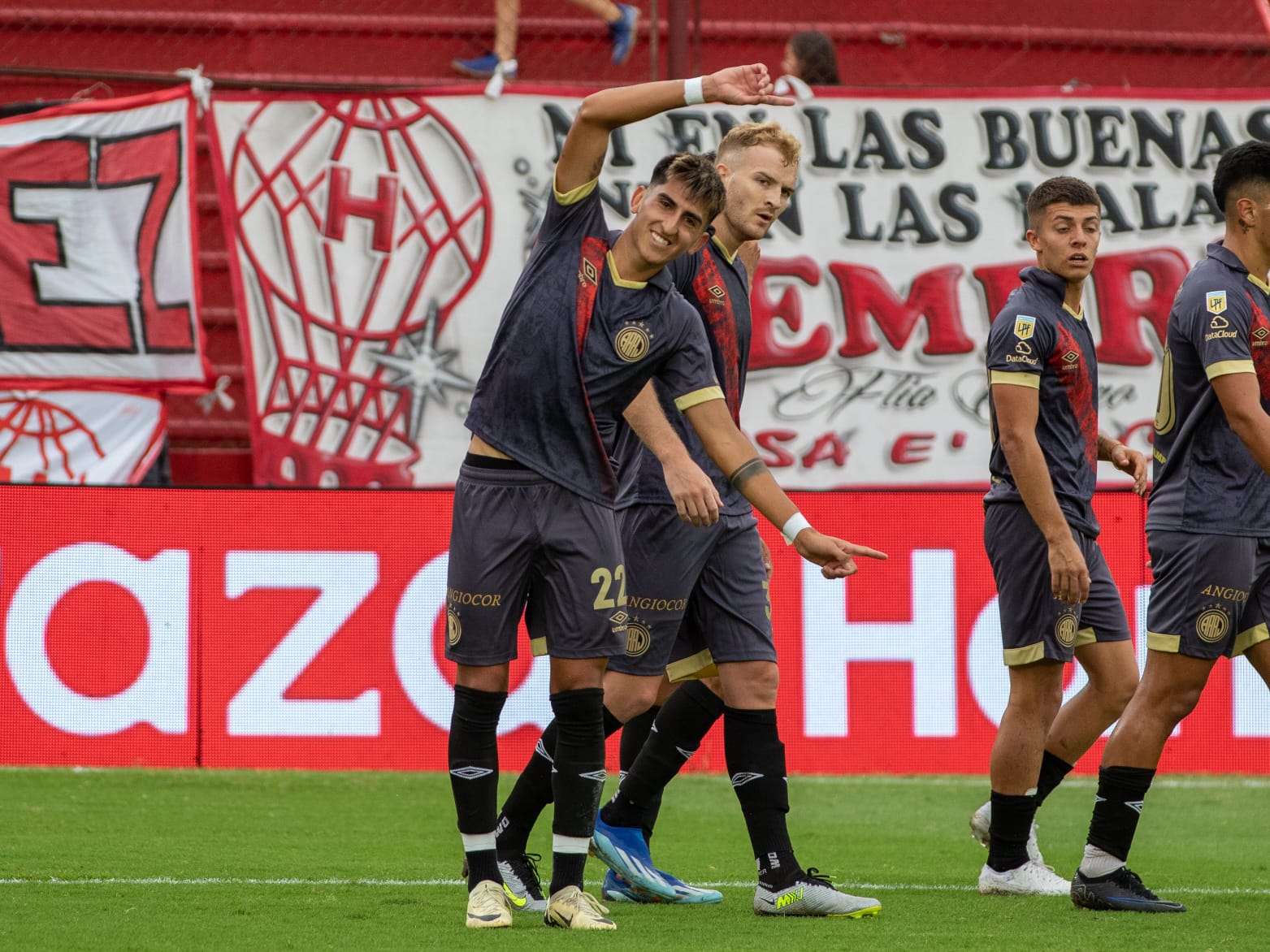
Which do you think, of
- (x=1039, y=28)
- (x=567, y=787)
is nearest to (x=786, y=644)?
(x=567, y=787)

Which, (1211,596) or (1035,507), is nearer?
(1211,596)

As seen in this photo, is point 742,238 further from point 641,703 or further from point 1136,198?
point 1136,198

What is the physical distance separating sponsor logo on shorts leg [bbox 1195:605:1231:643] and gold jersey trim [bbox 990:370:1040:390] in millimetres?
805

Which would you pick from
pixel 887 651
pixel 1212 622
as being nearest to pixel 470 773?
pixel 1212 622

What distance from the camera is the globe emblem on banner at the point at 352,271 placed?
10.4 meters

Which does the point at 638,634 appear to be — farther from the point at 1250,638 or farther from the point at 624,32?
the point at 624,32

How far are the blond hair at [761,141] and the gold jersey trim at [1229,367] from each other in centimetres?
142

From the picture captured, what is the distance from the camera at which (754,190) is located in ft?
17.5

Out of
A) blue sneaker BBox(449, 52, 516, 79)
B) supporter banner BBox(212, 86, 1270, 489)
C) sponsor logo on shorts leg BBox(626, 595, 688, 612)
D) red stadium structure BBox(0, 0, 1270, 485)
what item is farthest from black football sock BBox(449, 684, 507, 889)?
blue sneaker BBox(449, 52, 516, 79)

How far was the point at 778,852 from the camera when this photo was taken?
4891 millimetres

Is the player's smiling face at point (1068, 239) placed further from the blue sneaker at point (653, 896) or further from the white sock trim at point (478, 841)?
the white sock trim at point (478, 841)

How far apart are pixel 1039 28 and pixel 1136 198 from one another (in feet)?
5.04

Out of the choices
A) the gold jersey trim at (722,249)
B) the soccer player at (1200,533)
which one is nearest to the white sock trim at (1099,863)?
the soccer player at (1200,533)

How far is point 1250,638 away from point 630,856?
189cm
